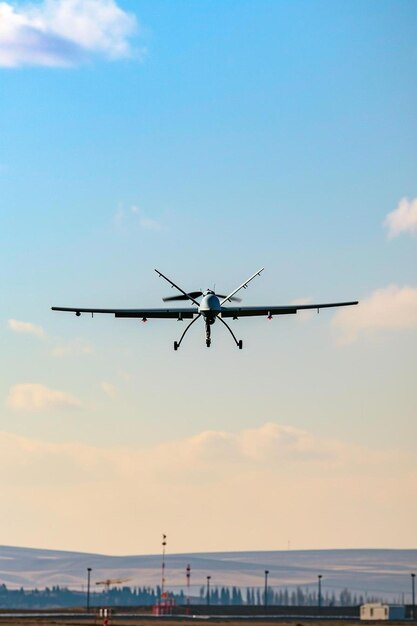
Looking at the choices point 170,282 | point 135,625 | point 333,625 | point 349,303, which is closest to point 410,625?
point 333,625

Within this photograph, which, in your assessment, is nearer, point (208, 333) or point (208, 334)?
point (208, 334)

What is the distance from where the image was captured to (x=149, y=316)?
142750mm

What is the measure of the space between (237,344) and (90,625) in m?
58.9

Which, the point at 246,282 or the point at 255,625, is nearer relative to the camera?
the point at 246,282

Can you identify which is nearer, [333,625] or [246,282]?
[246,282]

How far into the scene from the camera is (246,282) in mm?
138875

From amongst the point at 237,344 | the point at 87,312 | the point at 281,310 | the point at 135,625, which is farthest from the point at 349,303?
the point at 135,625

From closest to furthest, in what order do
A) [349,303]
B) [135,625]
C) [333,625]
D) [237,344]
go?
[237,344]
[349,303]
[135,625]
[333,625]

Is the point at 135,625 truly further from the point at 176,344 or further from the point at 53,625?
the point at 176,344

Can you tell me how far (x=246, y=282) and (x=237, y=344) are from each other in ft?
29.7

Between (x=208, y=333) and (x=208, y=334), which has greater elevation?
(x=208, y=333)

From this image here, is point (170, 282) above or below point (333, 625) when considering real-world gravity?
above

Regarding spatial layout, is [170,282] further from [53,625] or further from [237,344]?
[53,625]

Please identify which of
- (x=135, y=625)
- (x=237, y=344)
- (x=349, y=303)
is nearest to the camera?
(x=237, y=344)
